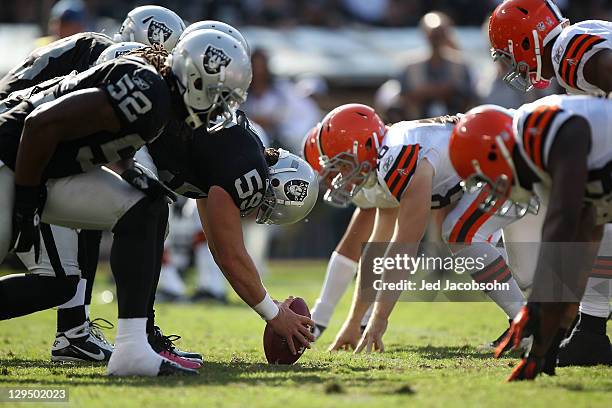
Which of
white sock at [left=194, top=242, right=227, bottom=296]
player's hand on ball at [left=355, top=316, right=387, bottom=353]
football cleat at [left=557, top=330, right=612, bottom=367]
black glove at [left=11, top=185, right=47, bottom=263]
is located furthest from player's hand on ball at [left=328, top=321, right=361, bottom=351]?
white sock at [left=194, top=242, right=227, bottom=296]

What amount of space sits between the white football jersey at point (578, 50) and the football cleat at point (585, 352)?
1.34 m

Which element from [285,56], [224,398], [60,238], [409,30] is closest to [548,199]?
[224,398]

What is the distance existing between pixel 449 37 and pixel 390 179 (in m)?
6.05

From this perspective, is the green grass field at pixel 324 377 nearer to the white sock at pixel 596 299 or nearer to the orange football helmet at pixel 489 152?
the white sock at pixel 596 299

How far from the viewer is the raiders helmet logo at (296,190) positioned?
5961 millimetres

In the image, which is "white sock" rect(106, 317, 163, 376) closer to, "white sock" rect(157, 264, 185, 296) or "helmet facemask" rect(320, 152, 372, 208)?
"helmet facemask" rect(320, 152, 372, 208)

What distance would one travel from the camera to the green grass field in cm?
418

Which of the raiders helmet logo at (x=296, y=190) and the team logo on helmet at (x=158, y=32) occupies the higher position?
the team logo on helmet at (x=158, y=32)

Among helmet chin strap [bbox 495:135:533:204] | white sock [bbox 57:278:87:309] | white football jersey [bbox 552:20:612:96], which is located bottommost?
white sock [bbox 57:278:87:309]

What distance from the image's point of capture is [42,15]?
15.5 metres

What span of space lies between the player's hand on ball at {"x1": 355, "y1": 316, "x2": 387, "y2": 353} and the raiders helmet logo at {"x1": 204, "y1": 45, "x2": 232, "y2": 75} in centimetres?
196

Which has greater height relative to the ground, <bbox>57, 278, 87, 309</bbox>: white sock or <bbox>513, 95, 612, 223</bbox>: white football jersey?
<bbox>513, 95, 612, 223</bbox>: white football jersey

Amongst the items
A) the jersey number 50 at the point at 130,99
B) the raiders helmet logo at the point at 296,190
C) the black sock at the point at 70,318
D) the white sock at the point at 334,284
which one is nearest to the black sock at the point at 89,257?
the black sock at the point at 70,318

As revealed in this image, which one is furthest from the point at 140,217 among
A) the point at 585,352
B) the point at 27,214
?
the point at 585,352
